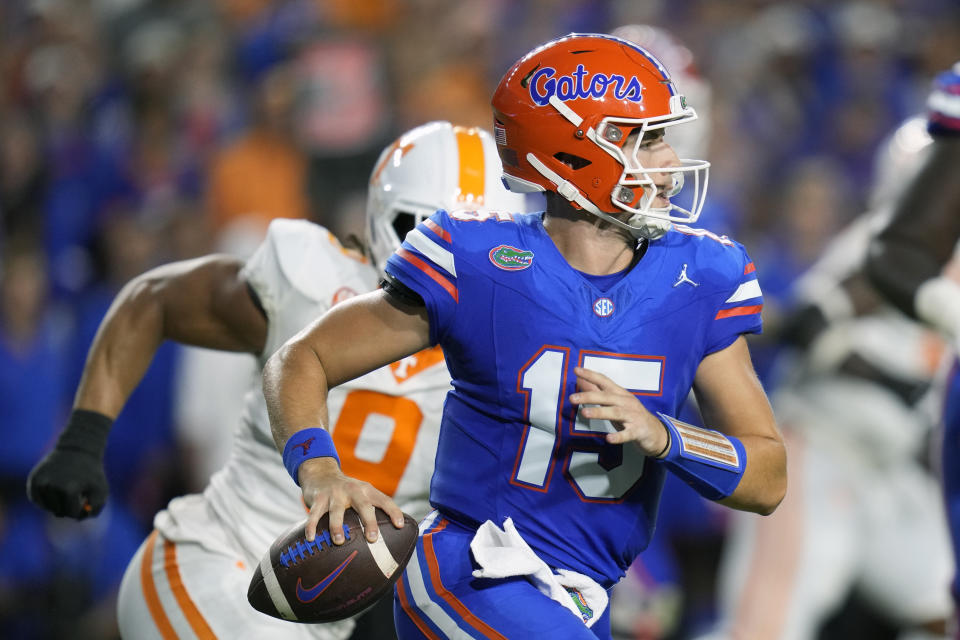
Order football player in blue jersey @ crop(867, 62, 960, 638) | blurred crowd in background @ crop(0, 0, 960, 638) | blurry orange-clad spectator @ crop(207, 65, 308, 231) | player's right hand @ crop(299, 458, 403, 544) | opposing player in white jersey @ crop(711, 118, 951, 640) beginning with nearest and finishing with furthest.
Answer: player's right hand @ crop(299, 458, 403, 544) < football player in blue jersey @ crop(867, 62, 960, 638) < opposing player in white jersey @ crop(711, 118, 951, 640) < blurred crowd in background @ crop(0, 0, 960, 638) < blurry orange-clad spectator @ crop(207, 65, 308, 231)

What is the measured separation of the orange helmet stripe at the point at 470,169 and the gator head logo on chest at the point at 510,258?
1.90 feet

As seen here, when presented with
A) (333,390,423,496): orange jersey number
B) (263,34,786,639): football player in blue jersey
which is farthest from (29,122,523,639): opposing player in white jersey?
(263,34,786,639): football player in blue jersey

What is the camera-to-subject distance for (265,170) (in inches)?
277

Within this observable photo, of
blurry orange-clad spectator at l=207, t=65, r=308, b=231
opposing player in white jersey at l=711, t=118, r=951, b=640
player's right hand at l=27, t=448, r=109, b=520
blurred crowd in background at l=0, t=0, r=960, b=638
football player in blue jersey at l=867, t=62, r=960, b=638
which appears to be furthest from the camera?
blurry orange-clad spectator at l=207, t=65, r=308, b=231

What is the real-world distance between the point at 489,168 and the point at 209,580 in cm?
119

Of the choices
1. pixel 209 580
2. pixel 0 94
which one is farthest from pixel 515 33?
pixel 209 580

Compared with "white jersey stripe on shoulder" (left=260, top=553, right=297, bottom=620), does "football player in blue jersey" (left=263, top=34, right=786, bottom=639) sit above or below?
above

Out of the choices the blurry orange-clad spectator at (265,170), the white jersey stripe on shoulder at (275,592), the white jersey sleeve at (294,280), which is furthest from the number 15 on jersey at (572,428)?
the blurry orange-clad spectator at (265,170)

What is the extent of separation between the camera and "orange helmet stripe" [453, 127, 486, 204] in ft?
10.4

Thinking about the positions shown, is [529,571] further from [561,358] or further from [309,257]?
[309,257]

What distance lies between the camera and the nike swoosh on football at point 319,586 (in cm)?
229

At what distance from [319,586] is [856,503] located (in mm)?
A: 3935

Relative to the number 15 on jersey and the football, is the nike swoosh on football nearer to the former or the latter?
the football

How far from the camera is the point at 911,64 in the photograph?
→ 9.05 metres
